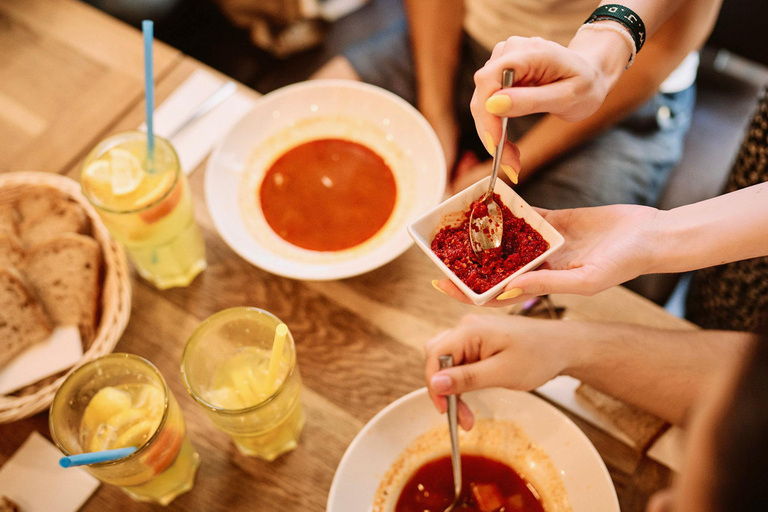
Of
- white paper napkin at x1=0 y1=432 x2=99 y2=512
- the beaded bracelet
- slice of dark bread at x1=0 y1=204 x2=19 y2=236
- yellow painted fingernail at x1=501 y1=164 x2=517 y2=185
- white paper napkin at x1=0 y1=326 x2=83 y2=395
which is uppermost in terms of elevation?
the beaded bracelet

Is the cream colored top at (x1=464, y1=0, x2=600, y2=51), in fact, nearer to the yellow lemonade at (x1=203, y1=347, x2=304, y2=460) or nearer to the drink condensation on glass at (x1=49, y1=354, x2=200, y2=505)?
the yellow lemonade at (x1=203, y1=347, x2=304, y2=460)

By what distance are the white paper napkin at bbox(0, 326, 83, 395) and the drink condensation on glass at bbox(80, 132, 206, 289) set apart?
24 centimetres

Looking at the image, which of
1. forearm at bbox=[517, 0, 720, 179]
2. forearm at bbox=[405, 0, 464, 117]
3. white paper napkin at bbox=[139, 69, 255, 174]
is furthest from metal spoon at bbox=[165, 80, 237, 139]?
forearm at bbox=[517, 0, 720, 179]

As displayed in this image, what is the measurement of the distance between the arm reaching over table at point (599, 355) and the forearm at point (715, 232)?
0.20 m

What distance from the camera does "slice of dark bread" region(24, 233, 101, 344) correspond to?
51.9 inches

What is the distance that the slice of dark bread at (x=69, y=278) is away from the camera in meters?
1.32

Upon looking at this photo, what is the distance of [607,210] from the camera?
3.74 feet

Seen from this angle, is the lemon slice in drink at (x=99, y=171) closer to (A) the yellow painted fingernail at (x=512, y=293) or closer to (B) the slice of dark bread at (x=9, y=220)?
(B) the slice of dark bread at (x=9, y=220)

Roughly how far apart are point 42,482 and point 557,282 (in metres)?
1.18

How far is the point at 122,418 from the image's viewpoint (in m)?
1.04

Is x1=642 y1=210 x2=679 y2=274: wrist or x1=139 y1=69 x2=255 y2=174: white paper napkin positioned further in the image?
x1=139 y1=69 x2=255 y2=174: white paper napkin

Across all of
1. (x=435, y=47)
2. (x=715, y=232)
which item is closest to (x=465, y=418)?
(x=715, y=232)

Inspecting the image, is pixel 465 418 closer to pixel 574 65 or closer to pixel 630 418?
pixel 630 418

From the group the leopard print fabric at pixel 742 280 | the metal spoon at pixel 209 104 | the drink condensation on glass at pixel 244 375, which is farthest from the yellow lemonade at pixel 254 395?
the leopard print fabric at pixel 742 280
